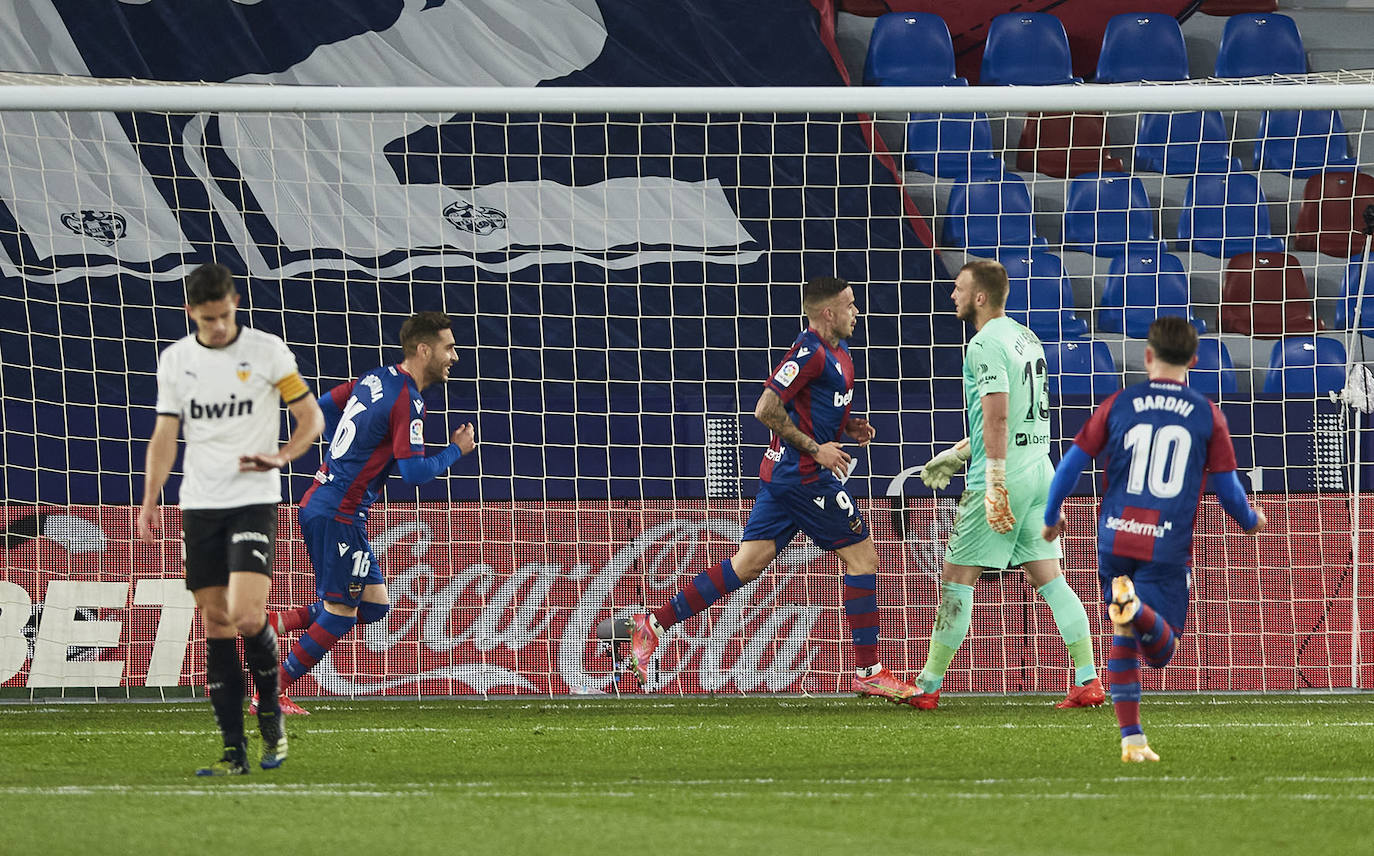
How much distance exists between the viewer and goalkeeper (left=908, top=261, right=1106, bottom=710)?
7.02 m

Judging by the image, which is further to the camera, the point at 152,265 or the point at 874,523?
the point at 152,265

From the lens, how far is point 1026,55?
13664 millimetres

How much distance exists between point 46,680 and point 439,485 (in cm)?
252

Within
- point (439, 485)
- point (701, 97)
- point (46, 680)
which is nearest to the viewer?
point (701, 97)

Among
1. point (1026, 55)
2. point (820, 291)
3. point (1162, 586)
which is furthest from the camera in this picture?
point (1026, 55)

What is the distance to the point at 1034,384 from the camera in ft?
23.5

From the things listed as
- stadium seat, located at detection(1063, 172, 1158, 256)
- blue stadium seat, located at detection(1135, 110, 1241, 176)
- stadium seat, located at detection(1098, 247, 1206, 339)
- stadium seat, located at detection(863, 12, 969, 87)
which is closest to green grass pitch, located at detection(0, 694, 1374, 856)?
stadium seat, located at detection(1098, 247, 1206, 339)

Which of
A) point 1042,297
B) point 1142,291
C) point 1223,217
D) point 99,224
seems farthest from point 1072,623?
point 99,224

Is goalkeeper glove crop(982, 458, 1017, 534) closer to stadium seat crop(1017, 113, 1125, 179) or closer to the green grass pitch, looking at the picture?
the green grass pitch

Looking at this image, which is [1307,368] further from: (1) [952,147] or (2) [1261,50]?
(2) [1261,50]

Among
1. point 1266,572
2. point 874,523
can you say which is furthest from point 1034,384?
point 1266,572

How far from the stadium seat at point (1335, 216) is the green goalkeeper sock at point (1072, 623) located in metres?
5.70

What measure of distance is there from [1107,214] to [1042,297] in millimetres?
961

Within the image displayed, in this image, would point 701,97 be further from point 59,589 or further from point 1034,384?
point 59,589
